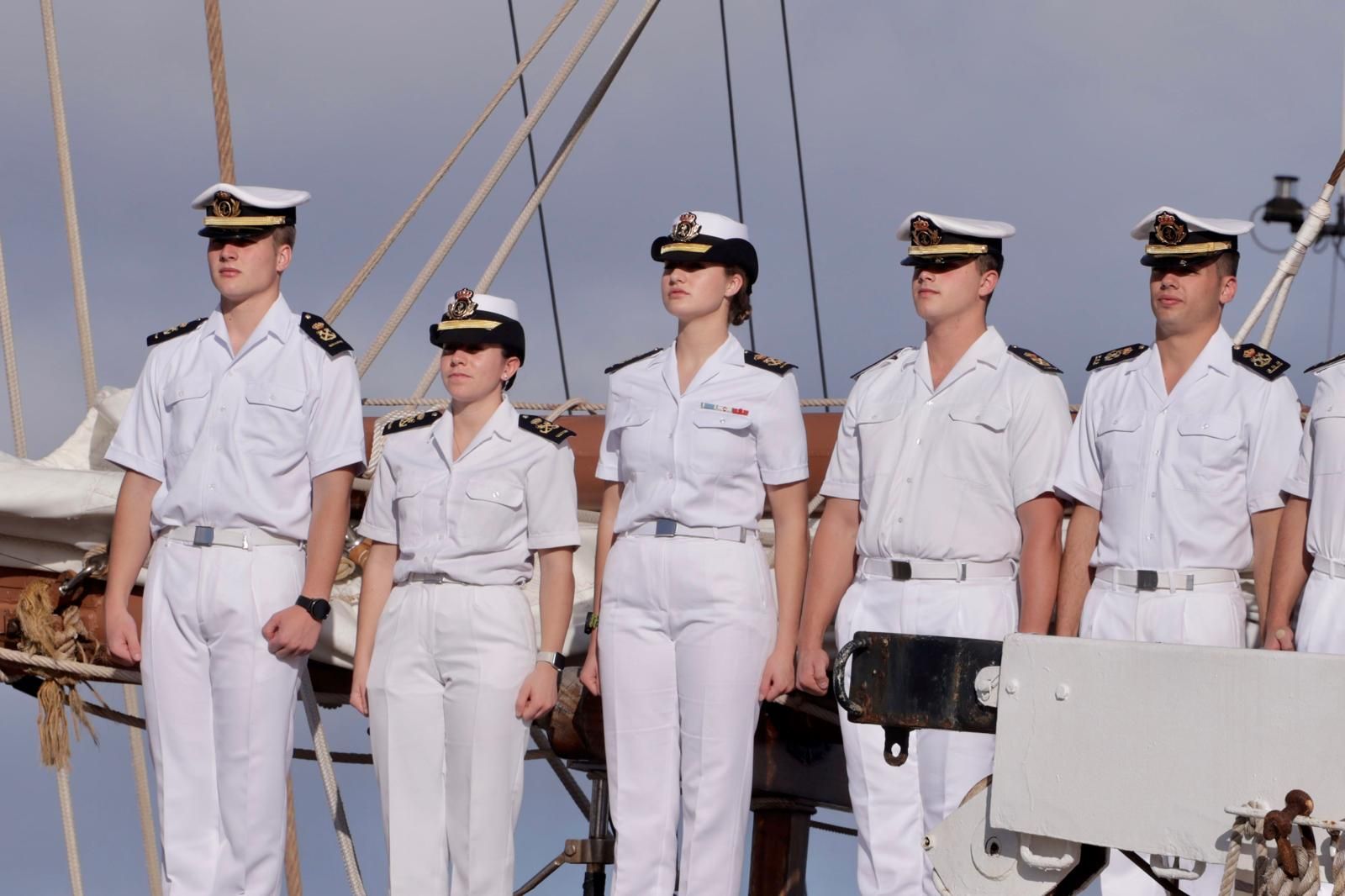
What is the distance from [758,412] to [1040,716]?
2.14m

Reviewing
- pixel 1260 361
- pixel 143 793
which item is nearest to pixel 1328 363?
pixel 1260 361

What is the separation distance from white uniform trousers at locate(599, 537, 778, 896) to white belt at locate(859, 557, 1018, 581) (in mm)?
340

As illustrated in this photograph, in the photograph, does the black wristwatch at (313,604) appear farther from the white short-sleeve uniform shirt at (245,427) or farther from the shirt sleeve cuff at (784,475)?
the shirt sleeve cuff at (784,475)

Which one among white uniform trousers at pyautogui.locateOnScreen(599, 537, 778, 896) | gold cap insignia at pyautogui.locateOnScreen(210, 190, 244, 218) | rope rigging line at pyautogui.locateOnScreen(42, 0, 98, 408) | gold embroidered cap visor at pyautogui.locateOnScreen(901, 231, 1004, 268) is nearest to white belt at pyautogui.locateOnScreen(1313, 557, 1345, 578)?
Answer: gold embroidered cap visor at pyautogui.locateOnScreen(901, 231, 1004, 268)

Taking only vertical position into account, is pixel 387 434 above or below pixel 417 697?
above

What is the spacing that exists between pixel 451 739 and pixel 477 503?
59 cm

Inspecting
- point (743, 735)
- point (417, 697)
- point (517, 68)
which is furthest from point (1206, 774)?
point (517, 68)

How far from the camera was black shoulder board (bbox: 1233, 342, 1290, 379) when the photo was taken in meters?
4.88

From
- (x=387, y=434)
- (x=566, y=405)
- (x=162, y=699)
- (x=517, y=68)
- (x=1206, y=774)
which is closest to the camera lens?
(x=1206, y=774)

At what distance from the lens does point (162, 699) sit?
5.00m

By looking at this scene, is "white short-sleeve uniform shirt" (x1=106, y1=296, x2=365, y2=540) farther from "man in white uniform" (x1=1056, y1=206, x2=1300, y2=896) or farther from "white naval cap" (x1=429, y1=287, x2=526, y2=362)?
"man in white uniform" (x1=1056, y1=206, x2=1300, y2=896)

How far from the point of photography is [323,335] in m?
5.24

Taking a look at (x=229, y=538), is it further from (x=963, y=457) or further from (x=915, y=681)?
(x=915, y=681)

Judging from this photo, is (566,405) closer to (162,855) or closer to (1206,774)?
(162,855)
